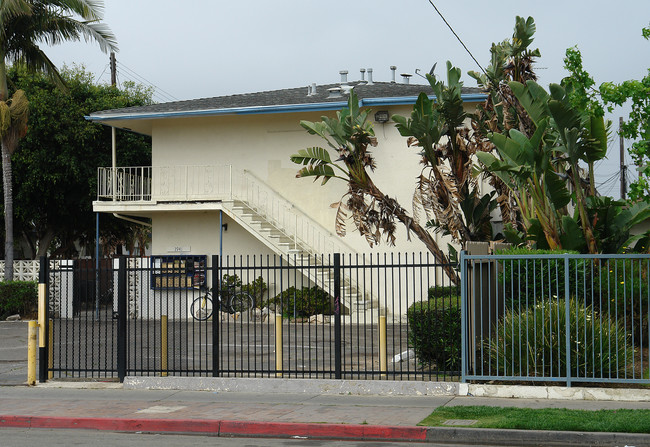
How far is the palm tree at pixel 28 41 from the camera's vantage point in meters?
26.2

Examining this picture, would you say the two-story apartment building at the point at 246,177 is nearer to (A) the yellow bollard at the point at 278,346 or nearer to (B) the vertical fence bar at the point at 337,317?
(A) the yellow bollard at the point at 278,346

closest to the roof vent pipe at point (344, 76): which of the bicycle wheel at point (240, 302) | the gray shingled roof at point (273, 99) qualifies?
the gray shingled roof at point (273, 99)

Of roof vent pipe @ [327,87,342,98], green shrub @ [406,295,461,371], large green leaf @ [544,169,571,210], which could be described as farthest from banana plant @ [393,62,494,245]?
roof vent pipe @ [327,87,342,98]

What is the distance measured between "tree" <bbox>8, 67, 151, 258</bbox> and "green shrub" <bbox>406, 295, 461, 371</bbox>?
21.0 m

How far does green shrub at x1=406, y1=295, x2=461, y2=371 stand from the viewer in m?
12.7

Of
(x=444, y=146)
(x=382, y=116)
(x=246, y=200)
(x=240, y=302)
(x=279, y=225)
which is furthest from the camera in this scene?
(x=246, y=200)

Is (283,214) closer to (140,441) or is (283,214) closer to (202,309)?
(202,309)

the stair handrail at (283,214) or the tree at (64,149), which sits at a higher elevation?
the tree at (64,149)

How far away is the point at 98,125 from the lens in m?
32.2

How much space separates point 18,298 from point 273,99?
10.8m

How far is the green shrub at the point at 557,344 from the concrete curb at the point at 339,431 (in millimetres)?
2407

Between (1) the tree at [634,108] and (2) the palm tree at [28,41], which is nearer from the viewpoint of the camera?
(1) the tree at [634,108]

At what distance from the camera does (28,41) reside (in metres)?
26.9

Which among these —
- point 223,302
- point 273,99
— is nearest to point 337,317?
point 223,302
